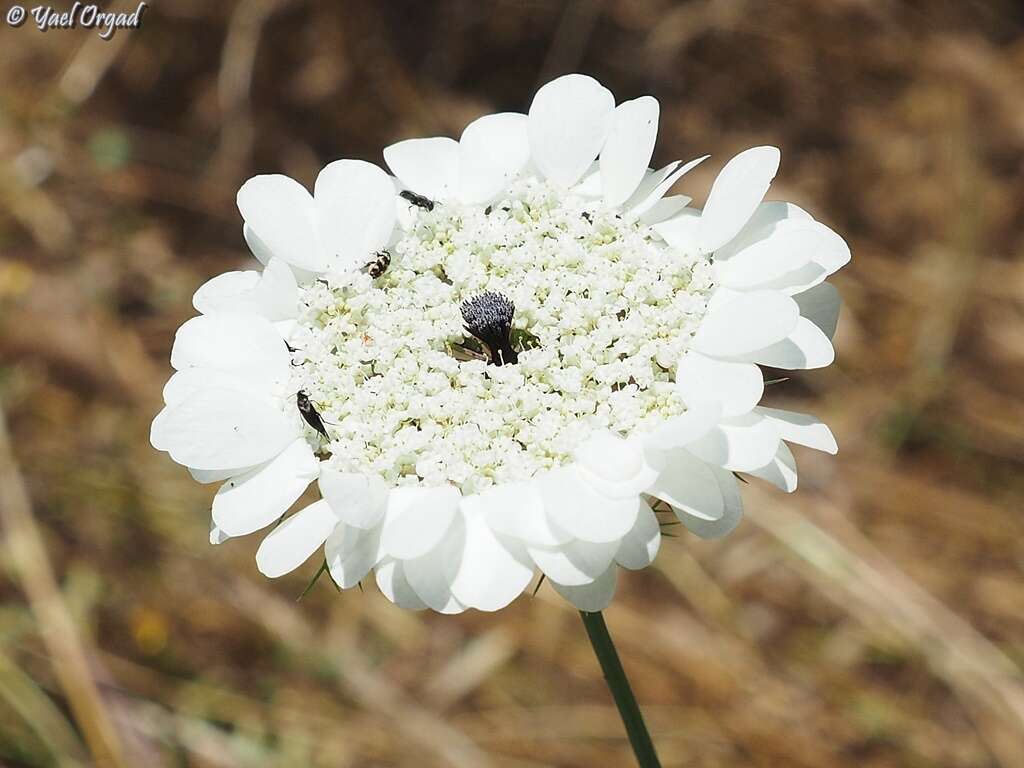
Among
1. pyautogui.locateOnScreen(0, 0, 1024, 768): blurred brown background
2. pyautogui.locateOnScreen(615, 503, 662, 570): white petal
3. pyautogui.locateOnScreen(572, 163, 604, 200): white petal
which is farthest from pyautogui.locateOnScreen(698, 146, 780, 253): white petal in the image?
pyautogui.locateOnScreen(0, 0, 1024, 768): blurred brown background

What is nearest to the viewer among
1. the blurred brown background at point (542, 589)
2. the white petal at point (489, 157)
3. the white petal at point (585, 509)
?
the white petal at point (585, 509)

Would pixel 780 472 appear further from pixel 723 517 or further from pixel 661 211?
pixel 661 211

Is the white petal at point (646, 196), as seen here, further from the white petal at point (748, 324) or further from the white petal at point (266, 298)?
the white petal at point (266, 298)

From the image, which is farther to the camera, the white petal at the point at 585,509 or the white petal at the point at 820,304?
A: the white petal at the point at 820,304

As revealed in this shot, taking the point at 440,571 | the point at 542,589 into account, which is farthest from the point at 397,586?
the point at 542,589

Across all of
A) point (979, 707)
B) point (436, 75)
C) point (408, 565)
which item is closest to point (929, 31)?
point (436, 75)

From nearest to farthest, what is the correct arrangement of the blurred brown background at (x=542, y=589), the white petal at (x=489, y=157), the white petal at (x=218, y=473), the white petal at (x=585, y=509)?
1. the white petal at (x=585, y=509)
2. the white petal at (x=218, y=473)
3. the white petal at (x=489, y=157)
4. the blurred brown background at (x=542, y=589)

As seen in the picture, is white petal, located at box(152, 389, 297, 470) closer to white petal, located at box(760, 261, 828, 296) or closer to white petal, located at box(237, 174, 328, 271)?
white petal, located at box(237, 174, 328, 271)

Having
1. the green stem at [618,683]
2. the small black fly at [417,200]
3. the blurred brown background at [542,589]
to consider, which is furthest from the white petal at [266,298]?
the blurred brown background at [542,589]
